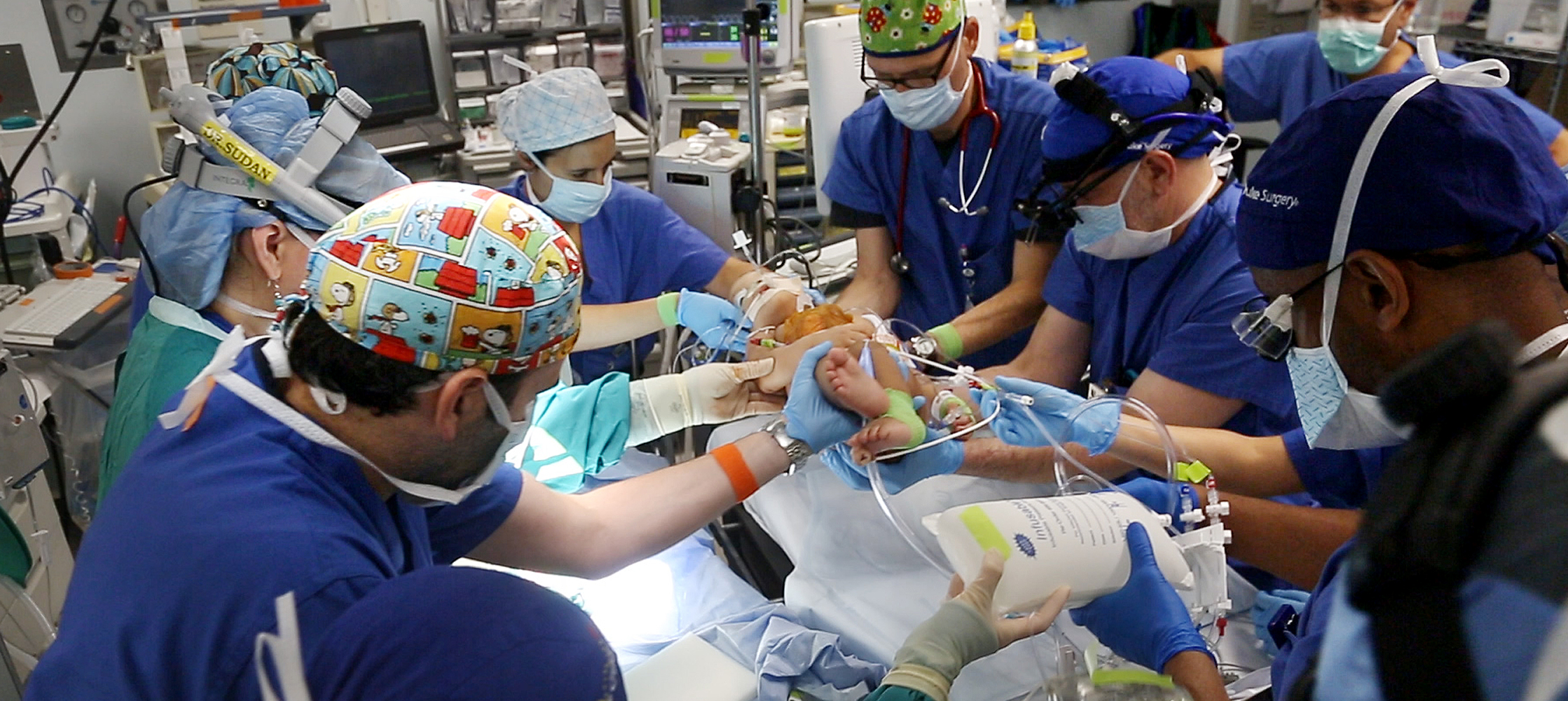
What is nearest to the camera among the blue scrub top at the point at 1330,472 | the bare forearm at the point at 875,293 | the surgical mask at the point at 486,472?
the surgical mask at the point at 486,472

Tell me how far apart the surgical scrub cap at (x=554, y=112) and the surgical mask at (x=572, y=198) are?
59 mm

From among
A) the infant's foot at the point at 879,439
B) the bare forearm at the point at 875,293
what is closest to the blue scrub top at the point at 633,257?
the bare forearm at the point at 875,293

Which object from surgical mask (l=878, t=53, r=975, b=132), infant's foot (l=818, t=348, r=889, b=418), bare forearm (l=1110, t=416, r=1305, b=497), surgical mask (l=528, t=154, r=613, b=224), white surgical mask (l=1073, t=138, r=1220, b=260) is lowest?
bare forearm (l=1110, t=416, r=1305, b=497)

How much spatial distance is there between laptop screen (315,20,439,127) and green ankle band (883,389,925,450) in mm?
3167

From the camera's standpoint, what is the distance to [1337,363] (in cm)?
111

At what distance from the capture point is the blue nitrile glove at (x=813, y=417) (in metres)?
1.62

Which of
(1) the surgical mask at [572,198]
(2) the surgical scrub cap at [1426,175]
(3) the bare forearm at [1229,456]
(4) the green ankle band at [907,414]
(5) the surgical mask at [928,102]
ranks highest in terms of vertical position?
(2) the surgical scrub cap at [1426,175]

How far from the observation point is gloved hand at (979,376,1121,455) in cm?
161

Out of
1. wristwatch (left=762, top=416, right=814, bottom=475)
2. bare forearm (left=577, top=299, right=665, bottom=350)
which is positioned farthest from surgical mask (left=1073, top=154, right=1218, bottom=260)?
bare forearm (left=577, top=299, right=665, bottom=350)

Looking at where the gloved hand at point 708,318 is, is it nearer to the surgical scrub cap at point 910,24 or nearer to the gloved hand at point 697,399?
the gloved hand at point 697,399

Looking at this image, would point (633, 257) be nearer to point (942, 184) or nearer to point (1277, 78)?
point (942, 184)

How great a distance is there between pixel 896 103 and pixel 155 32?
2398 millimetres

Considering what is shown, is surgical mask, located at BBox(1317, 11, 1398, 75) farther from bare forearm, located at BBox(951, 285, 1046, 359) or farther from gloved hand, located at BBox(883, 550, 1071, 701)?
gloved hand, located at BBox(883, 550, 1071, 701)

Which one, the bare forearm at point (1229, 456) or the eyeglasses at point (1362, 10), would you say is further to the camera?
the eyeglasses at point (1362, 10)
